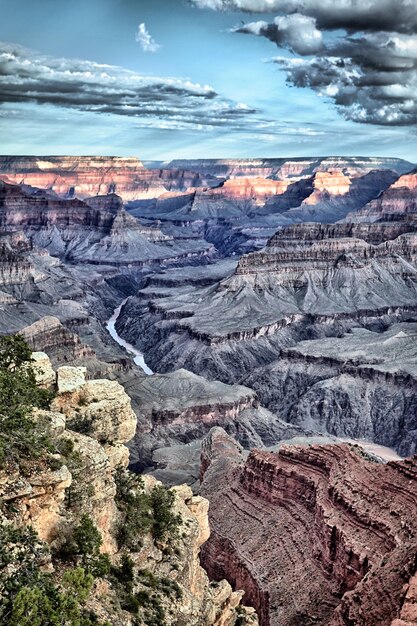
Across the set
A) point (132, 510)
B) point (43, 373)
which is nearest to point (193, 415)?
point (43, 373)

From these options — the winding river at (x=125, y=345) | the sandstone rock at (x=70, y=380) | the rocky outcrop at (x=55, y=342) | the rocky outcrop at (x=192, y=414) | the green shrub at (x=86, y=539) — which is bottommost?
the winding river at (x=125, y=345)

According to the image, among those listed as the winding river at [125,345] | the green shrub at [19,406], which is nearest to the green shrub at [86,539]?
the green shrub at [19,406]

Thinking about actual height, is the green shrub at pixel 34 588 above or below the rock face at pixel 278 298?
above

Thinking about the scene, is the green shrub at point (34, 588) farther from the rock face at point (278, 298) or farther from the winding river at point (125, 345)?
the rock face at point (278, 298)

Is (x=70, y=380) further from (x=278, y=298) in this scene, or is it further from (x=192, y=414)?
(x=278, y=298)

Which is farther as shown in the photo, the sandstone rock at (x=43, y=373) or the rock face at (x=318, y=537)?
the sandstone rock at (x=43, y=373)

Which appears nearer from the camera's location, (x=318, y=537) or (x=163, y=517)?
(x=163, y=517)
